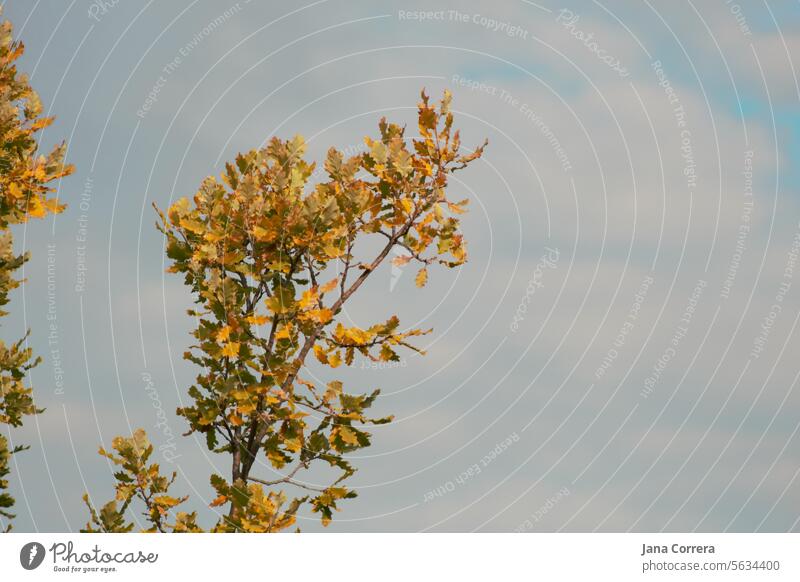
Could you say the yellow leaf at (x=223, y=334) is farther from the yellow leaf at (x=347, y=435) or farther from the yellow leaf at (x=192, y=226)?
the yellow leaf at (x=347, y=435)

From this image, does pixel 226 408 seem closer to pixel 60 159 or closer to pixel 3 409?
pixel 60 159

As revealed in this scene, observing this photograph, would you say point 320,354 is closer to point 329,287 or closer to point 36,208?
point 329,287

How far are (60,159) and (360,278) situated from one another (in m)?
6.38

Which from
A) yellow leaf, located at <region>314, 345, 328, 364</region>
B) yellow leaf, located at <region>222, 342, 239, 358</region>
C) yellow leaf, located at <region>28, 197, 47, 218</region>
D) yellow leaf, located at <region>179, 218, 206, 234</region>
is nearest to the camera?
yellow leaf, located at <region>222, 342, 239, 358</region>

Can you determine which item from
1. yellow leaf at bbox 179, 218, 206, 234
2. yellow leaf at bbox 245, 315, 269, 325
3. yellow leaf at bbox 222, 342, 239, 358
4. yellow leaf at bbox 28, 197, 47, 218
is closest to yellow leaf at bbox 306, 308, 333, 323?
yellow leaf at bbox 245, 315, 269, 325

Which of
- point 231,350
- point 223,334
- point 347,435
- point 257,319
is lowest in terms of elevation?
point 347,435

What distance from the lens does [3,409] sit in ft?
63.9
